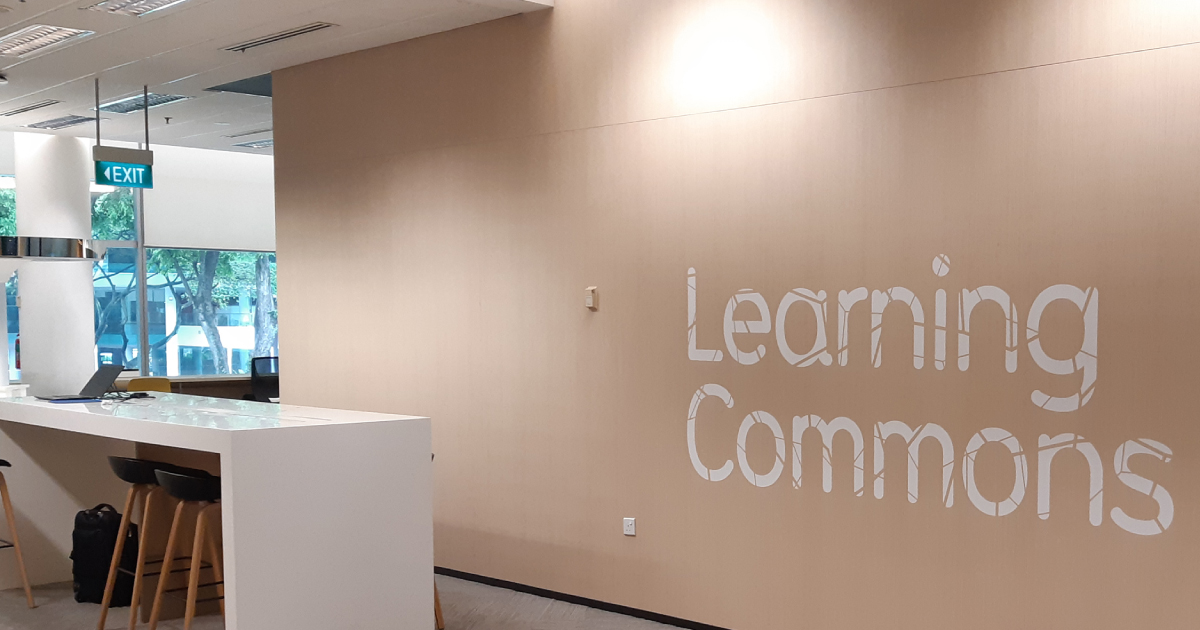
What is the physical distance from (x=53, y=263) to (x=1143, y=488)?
8.90 metres

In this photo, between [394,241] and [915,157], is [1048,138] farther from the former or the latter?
[394,241]

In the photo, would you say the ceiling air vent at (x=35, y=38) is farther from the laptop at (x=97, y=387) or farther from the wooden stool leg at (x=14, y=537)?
the wooden stool leg at (x=14, y=537)

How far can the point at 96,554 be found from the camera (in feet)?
18.3

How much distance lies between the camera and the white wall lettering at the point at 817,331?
443 centimetres

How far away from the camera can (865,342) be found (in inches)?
170

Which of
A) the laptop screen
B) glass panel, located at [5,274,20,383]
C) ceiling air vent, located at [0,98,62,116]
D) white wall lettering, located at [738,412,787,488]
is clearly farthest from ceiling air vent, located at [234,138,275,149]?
white wall lettering, located at [738,412,787,488]

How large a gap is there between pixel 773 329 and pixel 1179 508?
1719 mm

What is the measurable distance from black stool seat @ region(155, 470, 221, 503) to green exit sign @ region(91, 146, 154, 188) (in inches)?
145

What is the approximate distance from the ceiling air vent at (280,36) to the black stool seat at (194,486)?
107 inches

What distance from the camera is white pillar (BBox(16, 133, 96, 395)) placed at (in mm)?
9117

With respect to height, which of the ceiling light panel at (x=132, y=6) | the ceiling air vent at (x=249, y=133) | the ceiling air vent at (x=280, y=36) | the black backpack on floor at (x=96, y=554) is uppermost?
the ceiling light panel at (x=132, y=6)

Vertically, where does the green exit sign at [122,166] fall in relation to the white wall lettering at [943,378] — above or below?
above

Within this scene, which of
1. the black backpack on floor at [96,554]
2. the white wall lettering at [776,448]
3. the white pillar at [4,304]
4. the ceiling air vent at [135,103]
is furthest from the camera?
the ceiling air vent at [135,103]

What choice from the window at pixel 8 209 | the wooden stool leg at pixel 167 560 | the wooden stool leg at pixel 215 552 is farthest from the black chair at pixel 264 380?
the wooden stool leg at pixel 167 560
